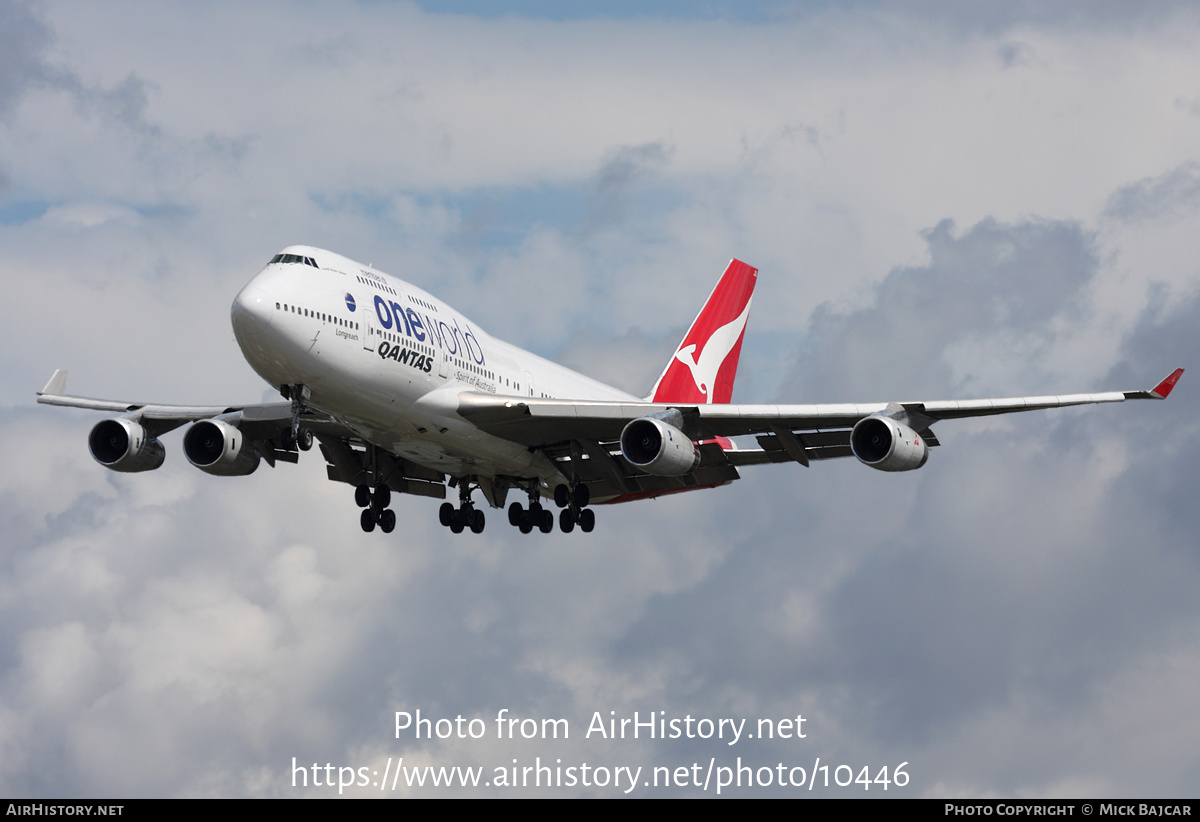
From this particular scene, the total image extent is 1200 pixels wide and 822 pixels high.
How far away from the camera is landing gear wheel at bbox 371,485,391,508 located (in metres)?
49.1

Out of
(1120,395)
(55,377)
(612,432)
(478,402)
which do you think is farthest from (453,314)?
(1120,395)

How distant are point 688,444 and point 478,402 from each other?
6.38 metres

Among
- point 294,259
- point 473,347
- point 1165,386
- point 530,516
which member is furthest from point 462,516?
point 1165,386

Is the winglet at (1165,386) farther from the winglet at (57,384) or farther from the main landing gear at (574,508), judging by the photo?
the winglet at (57,384)

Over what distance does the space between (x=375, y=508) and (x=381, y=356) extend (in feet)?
33.7

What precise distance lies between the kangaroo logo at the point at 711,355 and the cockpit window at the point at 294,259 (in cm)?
2322

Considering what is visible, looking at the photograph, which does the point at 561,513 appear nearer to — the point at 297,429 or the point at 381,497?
the point at 381,497

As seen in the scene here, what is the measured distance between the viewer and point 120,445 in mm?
47562

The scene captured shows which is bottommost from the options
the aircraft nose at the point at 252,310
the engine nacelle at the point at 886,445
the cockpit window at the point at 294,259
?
the aircraft nose at the point at 252,310

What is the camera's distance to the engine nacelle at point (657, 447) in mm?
42156

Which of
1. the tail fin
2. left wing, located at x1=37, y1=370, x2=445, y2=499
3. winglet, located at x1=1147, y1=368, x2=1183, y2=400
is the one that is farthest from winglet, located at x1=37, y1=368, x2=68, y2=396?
winglet, located at x1=1147, y1=368, x2=1183, y2=400

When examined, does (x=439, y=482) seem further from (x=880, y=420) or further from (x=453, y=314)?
(x=880, y=420)

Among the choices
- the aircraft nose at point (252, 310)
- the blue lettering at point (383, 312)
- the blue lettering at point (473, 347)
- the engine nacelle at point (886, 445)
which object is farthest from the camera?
the blue lettering at point (473, 347)

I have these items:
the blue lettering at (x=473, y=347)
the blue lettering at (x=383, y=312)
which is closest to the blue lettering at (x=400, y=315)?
the blue lettering at (x=383, y=312)
